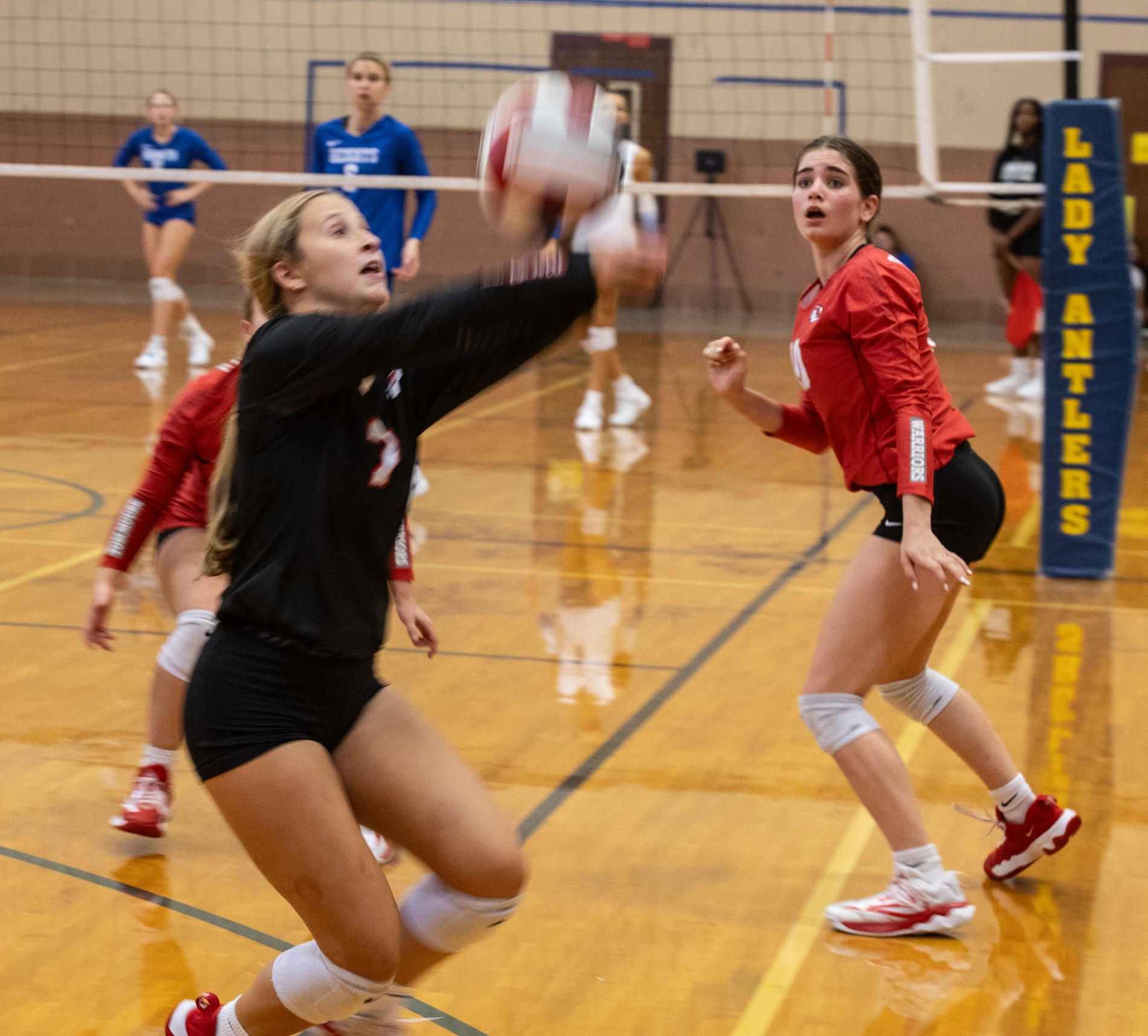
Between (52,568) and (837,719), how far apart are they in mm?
3446

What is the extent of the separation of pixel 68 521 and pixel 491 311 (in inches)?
185

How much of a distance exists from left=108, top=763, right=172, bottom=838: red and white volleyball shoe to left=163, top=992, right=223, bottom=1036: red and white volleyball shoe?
93cm

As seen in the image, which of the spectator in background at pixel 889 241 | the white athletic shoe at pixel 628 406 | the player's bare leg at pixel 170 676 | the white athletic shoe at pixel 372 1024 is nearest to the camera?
the white athletic shoe at pixel 372 1024

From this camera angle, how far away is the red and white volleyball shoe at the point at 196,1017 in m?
2.33

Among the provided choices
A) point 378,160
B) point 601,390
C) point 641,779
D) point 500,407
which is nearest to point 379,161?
point 378,160

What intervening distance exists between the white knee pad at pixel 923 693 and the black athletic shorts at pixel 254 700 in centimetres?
128

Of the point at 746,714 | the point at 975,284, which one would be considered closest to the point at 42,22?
the point at 975,284

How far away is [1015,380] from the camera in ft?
34.9

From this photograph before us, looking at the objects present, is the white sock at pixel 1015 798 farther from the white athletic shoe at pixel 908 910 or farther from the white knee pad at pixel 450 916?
the white knee pad at pixel 450 916

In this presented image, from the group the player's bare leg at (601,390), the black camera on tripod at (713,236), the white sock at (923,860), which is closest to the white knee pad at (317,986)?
the white sock at (923,860)

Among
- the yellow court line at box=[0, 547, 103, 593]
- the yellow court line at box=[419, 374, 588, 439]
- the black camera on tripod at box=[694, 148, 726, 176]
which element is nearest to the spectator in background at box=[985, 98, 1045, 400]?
the yellow court line at box=[419, 374, 588, 439]

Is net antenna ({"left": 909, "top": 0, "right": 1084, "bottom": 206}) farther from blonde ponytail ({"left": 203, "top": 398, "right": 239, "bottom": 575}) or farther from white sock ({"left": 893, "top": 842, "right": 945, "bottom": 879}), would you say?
blonde ponytail ({"left": 203, "top": 398, "right": 239, "bottom": 575})

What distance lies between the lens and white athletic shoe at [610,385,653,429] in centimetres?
906

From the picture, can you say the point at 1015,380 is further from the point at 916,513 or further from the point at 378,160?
the point at 916,513
